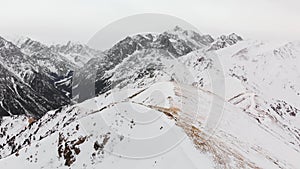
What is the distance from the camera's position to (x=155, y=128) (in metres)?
19.3

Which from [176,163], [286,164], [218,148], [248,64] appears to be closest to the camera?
[176,163]

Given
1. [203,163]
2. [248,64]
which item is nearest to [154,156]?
[203,163]

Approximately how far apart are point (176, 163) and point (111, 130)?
15.7ft

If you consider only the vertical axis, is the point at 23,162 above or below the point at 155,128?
below

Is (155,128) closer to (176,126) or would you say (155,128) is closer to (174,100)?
(176,126)

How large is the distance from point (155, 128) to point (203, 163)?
3.67m

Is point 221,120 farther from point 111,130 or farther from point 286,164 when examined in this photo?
point 111,130

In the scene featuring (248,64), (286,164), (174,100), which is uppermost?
(174,100)

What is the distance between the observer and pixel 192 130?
20359 mm

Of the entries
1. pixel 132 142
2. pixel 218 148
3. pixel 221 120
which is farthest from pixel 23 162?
pixel 221 120

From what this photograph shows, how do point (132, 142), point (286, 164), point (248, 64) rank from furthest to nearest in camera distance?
point (248, 64) < point (286, 164) < point (132, 142)

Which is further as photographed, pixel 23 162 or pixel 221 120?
pixel 221 120

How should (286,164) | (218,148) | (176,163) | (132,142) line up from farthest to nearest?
(286,164) < (218,148) < (132,142) < (176,163)

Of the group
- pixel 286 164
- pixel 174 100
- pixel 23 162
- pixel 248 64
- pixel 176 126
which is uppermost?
pixel 176 126
